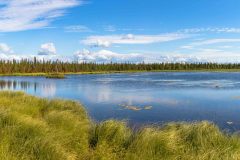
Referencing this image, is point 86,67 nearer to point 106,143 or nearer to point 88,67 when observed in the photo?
point 88,67

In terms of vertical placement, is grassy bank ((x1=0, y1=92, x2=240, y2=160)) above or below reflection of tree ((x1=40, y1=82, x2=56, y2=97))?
above

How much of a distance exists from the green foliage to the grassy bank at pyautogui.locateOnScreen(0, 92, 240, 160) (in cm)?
11841

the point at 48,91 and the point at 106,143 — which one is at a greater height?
the point at 106,143

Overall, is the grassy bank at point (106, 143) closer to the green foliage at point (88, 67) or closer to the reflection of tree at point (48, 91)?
the reflection of tree at point (48, 91)

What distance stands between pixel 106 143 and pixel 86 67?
148 metres

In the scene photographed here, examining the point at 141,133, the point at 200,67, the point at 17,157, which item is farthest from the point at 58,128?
the point at 200,67

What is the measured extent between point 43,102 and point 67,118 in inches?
334

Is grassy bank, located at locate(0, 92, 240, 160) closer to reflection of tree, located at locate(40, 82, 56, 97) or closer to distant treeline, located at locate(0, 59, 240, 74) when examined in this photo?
reflection of tree, located at locate(40, 82, 56, 97)

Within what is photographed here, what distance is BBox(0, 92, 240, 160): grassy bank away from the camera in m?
8.70

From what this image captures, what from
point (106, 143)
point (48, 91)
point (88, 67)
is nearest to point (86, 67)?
point (88, 67)

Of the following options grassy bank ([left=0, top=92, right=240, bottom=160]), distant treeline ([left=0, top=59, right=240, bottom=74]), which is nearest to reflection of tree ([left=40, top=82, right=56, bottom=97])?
grassy bank ([left=0, top=92, right=240, bottom=160])

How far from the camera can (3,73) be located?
122m

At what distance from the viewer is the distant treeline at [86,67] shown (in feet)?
436

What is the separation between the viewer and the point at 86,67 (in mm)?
158250
